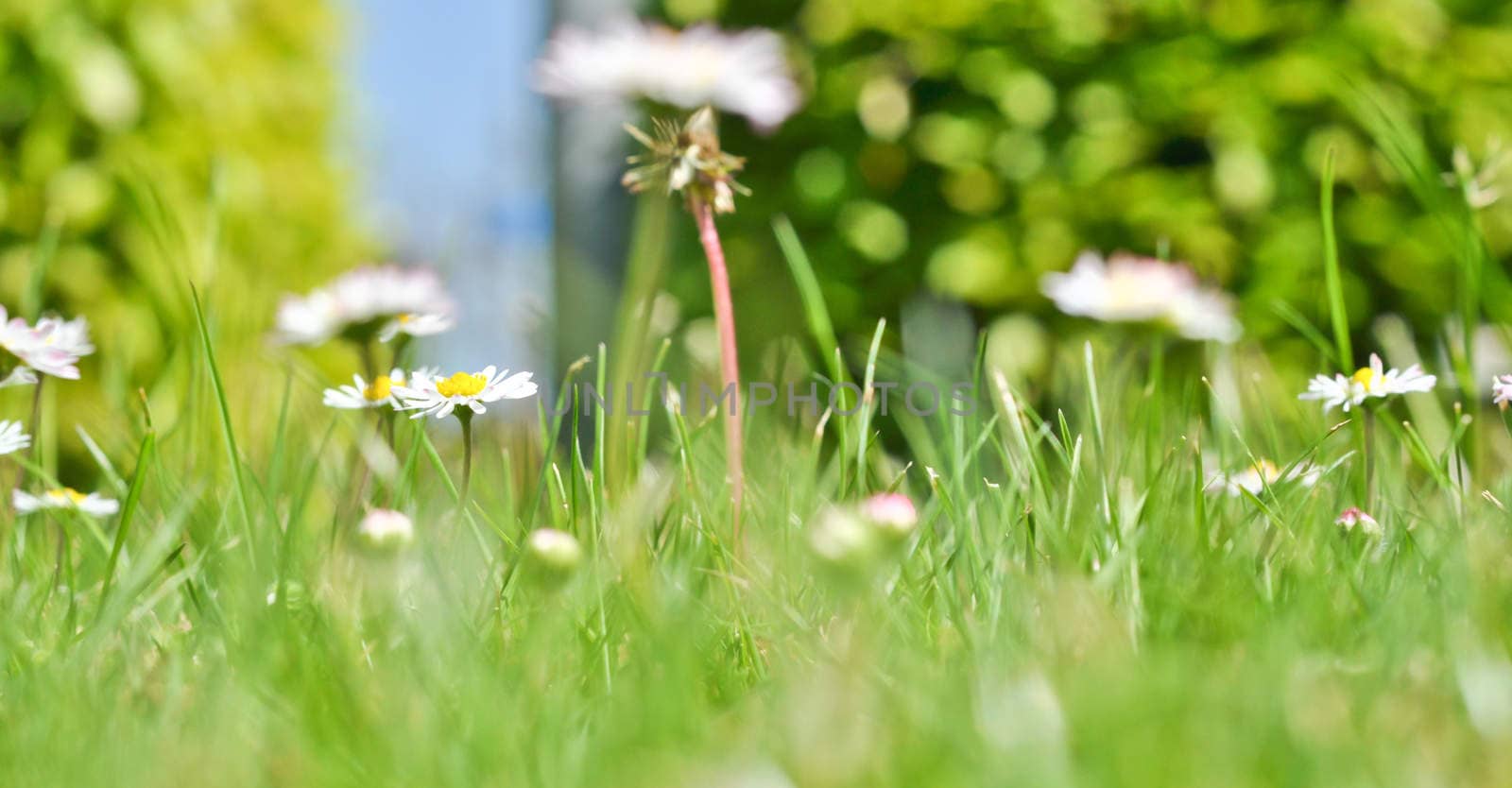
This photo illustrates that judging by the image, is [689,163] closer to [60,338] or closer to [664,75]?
[664,75]

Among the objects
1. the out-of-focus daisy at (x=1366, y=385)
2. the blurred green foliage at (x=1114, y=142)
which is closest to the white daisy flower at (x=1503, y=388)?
the out-of-focus daisy at (x=1366, y=385)

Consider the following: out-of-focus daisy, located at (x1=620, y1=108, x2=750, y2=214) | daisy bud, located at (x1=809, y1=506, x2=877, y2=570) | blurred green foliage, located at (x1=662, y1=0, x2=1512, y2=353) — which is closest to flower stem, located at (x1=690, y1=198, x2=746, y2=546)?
out-of-focus daisy, located at (x1=620, y1=108, x2=750, y2=214)

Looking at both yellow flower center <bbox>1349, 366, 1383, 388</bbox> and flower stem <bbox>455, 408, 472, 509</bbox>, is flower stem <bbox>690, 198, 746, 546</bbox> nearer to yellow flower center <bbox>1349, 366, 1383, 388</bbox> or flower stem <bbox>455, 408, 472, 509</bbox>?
flower stem <bbox>455, 408, 472, 509</bbox>

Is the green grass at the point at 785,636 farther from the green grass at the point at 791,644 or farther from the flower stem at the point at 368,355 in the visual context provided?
the flower stem at the point at 368,355

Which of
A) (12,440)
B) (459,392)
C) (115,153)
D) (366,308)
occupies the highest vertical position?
(115,153)

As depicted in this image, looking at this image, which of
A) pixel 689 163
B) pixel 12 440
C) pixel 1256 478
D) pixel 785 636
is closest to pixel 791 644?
pixel 785 636

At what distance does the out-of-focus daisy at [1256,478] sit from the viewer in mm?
1229

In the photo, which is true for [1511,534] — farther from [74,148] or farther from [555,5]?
[74,148]

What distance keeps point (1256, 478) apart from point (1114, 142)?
6.48 ft

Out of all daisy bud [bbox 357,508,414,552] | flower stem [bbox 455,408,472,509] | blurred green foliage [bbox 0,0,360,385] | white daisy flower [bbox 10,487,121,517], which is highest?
blurred green foliage [bbox 0,0,360,385]

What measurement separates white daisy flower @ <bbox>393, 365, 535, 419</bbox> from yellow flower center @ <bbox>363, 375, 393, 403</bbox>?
43mm

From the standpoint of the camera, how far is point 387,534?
A: 3.31 feet

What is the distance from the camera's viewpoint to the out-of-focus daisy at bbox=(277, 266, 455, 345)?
4.99 ft

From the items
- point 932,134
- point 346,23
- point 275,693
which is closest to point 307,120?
point 346,23
